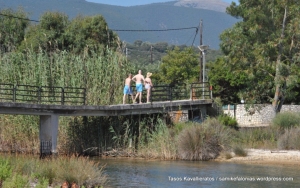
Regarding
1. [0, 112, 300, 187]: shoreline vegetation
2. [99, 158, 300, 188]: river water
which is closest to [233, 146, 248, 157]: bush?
[0, 112, 300, 187]: shoreline vegetation

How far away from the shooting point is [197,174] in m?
24.5

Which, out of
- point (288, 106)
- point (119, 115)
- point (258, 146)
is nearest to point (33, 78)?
point (119, 115)

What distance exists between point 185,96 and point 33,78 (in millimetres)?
9151

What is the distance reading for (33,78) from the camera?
34.2m

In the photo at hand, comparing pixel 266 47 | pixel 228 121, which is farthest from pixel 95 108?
pixel 266 47

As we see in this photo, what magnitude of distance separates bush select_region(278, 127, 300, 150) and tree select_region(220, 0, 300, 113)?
4.21m

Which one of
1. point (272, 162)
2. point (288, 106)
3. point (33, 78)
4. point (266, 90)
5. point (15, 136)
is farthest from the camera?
point (288, 106)

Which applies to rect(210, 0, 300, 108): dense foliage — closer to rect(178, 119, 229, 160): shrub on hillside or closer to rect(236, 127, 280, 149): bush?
rect(236, 127, 280, 149): bush

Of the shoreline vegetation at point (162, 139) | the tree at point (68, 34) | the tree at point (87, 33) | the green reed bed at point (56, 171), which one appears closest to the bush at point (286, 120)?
the shoreline vegetation at point (162, 139)

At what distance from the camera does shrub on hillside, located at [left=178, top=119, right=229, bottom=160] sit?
97.9ft

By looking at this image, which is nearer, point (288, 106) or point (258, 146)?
point (258, 146)

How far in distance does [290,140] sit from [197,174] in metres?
8.38

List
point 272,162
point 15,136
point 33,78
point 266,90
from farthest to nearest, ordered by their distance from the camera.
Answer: point 266,90 < point 33,78 < point 15,136 < point 272,162

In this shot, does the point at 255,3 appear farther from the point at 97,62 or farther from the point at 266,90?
the point at 97,62
